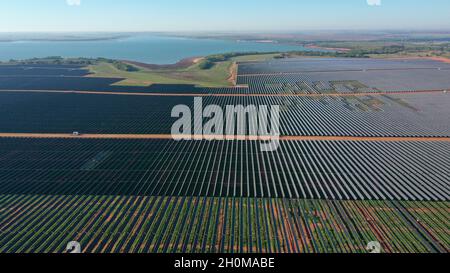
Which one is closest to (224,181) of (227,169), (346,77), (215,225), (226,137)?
(227,169)

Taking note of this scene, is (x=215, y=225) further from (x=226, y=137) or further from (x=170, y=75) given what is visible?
(x=170, y=75)

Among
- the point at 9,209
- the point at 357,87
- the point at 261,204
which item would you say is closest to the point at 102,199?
the point at 9,209

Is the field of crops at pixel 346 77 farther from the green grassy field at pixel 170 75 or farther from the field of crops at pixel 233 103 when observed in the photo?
the field of crops at pixel 233 103

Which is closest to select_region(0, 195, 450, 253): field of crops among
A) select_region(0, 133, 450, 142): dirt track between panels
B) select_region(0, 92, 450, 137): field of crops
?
select_region(0, 133, 450, 142): dirt track between panels

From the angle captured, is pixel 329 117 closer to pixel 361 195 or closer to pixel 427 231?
pixel 361 195

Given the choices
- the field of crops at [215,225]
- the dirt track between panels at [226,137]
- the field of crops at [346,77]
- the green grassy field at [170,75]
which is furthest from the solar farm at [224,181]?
the green grassy field at [170,75]
